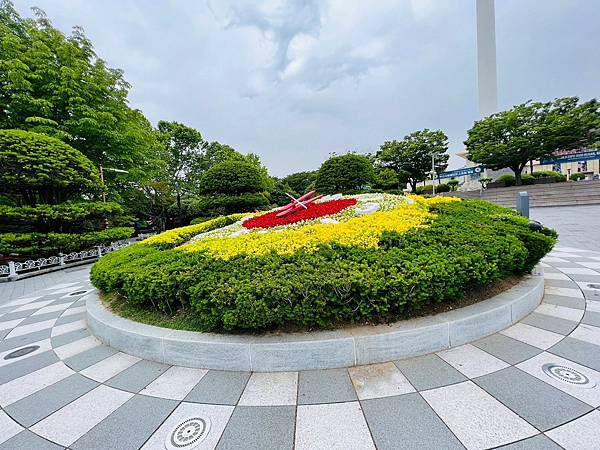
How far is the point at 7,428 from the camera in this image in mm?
1741

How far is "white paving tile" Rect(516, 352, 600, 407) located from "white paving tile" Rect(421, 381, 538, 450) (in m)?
0.51

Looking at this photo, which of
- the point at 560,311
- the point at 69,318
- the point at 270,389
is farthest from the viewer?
the point at 69,318

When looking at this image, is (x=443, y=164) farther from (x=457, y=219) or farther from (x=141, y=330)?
(x=141, y=330)

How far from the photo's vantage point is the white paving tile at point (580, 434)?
1.36 m

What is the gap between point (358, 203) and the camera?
6137 mm

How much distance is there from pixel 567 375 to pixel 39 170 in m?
10.8

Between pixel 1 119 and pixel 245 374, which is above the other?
pixel 1 119

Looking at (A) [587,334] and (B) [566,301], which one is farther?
(B) [566,301]

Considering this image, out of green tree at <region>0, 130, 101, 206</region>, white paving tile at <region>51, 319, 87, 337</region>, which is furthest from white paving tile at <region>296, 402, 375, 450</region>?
green tree at <region>0, 130, 101, 206</region>

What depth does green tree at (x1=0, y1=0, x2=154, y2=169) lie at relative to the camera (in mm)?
8688

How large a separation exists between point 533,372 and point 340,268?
5.26 feet

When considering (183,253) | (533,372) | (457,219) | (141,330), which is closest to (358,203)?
(457,219)

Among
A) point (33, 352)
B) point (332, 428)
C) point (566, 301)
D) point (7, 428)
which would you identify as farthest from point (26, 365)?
point (566, 301)

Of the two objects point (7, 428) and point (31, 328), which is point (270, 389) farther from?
point (31, 328)
